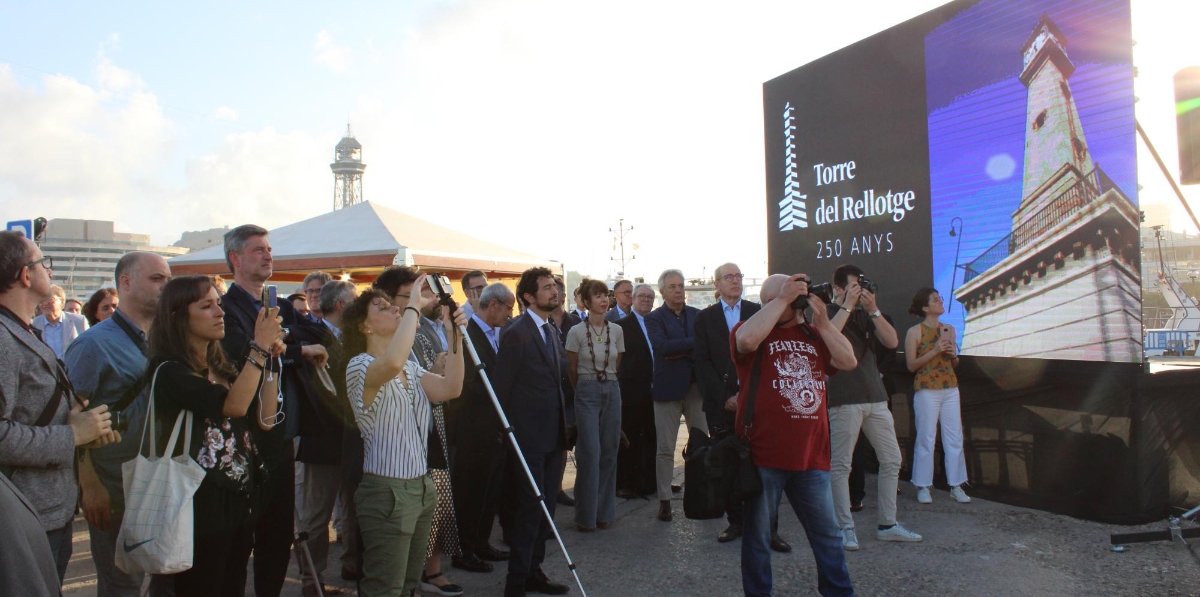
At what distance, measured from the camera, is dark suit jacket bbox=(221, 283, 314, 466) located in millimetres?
3459

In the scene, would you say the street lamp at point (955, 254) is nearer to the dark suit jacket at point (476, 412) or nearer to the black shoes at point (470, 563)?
the dark suit jacket at point (476, 412)

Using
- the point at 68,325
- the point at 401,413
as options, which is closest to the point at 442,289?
the point at 401,413

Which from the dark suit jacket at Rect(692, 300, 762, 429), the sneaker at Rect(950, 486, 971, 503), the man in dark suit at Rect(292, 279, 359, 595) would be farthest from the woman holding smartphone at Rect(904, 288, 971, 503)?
the man in dark suit at Rect(292, 279, 359, 595)

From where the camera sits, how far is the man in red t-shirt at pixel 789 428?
3732 mm

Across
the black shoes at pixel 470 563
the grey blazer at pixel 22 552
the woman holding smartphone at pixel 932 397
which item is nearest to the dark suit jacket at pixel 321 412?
the black shoes at pixel 470 563

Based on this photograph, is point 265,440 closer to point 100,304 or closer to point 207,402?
point 207,402

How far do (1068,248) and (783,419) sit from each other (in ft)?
11.0

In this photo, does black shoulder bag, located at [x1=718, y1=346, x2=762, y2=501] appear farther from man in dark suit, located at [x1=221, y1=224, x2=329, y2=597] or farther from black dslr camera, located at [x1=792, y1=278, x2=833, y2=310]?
man in dark suit, located at [x1=221, y1=224, x2=329, y2=597]

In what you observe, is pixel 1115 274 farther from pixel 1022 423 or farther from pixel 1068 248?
pixel 1022 423

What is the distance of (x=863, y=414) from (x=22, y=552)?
497 centimetres

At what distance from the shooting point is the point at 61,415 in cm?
259

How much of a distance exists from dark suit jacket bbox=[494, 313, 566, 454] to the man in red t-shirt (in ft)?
4.06

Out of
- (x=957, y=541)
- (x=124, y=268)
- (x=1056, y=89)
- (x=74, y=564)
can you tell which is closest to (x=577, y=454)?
(x=957, y=541)

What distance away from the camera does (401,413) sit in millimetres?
3334
